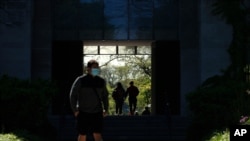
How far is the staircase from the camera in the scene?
69.4ft

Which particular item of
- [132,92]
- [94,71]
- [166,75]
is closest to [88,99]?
[94,71]

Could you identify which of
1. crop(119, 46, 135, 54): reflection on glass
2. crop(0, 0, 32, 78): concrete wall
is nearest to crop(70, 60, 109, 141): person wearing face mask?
crop(0, 0, 32, 78): concrete wall

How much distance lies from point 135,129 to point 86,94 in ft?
39.0

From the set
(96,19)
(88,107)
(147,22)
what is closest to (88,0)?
(96,19)

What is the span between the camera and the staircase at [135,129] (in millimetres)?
21158

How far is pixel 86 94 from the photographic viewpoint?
36.4 feet

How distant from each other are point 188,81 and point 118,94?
202 inches

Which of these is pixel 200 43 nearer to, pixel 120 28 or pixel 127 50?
pixel 120 28

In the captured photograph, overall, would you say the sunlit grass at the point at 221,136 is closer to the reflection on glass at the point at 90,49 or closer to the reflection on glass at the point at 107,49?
the reflection on glass at the point at 90,49

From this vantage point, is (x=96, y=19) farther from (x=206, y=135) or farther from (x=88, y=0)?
(x=206, y=135)

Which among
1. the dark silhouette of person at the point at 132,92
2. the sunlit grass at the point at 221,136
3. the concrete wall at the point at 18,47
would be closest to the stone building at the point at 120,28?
the concrete wall at the point at 18,47

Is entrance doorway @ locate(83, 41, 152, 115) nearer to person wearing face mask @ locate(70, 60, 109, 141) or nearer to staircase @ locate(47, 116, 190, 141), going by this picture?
staircase @ locate(47, 116, 190, 141)

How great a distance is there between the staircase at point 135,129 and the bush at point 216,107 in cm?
411

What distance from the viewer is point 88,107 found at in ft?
36.4
